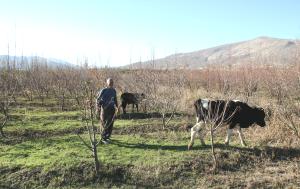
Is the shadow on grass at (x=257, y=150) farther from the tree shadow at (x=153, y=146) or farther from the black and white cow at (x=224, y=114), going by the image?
the black and white cow at (x=224, y=114)

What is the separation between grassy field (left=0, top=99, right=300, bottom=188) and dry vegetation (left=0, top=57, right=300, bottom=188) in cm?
5

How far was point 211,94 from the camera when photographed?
20.2 meters

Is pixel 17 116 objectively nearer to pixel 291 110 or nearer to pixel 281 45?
pixel 291 110

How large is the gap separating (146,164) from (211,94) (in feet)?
37.1

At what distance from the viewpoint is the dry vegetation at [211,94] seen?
32.9 feet

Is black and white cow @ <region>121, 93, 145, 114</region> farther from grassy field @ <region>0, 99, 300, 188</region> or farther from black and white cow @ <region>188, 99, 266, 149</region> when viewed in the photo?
black and white cow @ <region>188, 99, 266, 149</region>

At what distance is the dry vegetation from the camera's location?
10039 millimetres

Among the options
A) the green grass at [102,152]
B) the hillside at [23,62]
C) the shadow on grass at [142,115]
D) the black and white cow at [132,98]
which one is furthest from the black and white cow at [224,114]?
the hillside at [23,62]

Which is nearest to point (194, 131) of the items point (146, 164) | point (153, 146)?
point (153, 146)

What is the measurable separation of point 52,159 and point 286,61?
38.1ft

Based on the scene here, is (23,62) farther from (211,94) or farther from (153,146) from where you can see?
(153,146)

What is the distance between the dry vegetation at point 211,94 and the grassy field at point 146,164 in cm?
5

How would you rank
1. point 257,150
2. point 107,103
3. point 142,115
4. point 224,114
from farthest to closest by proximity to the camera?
1. point 142,115
2. point 107,103
3. point 224,114
4. point 257,150

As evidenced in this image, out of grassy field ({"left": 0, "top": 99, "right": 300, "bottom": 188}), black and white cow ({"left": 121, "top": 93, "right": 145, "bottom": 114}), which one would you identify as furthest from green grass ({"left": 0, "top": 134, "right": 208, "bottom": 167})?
black and white cow ({"left": 121, "top": 93, "right": 145, "bottom": 114})
